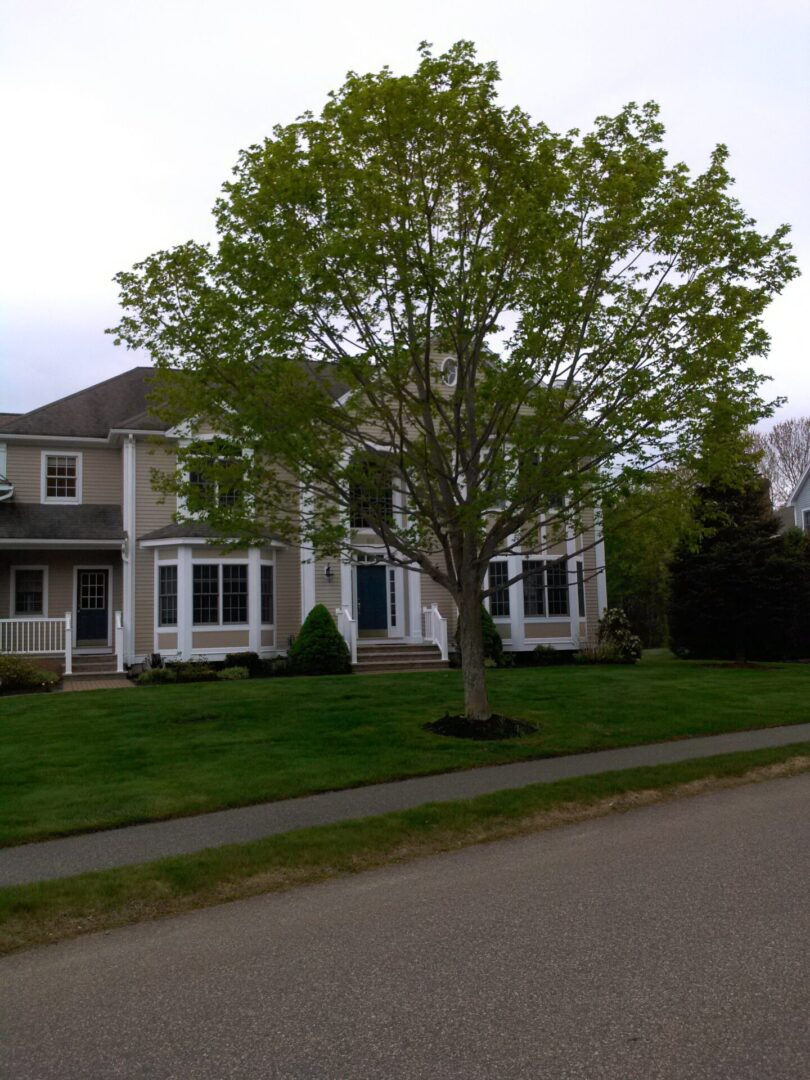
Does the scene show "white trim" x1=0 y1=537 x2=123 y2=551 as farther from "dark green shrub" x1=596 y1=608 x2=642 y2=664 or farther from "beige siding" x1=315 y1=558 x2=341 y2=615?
"dark green shrub" x1=596 y1=608 x2=642 y2=664

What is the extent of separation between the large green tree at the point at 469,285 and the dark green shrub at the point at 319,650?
962 cm

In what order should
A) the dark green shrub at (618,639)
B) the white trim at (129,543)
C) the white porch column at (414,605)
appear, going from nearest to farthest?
the white trim at (129,543), the white porch column at (414,605), the dark green shrub at (618,639)

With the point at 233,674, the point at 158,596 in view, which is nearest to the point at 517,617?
the point at 233,674

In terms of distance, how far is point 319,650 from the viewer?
2127 centimetres

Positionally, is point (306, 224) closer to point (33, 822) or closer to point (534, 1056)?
point (33, 822)

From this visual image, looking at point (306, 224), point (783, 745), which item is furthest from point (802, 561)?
point (306, 224)

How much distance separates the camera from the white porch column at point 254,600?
22.4m

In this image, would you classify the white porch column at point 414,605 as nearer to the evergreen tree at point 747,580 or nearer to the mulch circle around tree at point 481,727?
the evergreen tree at point 747,580


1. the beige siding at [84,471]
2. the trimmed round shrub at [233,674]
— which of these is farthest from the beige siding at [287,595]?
the beige siding at [84,471]

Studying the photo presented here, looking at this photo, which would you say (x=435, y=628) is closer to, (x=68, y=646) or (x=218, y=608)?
(x=218, y=608)

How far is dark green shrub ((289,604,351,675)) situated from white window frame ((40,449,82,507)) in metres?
7.46

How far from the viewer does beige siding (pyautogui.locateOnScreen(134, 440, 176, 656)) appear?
73.8 feet

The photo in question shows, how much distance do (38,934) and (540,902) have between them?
10.2 feet

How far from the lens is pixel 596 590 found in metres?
26.3
